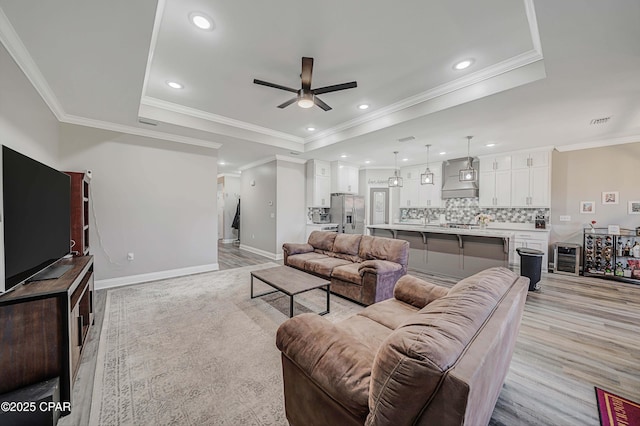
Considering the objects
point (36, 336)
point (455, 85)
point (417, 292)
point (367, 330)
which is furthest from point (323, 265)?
point (455, 85)

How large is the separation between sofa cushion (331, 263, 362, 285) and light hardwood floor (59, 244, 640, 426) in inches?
67.8

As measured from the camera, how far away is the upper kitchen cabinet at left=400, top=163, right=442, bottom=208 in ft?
23.2

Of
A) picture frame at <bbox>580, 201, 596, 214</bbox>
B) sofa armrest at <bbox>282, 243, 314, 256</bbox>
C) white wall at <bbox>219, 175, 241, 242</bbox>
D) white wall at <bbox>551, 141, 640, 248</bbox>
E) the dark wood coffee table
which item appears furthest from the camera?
white wall at <bbox>219, 175, 241, 242</bbox>

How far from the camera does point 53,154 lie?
11.0ft

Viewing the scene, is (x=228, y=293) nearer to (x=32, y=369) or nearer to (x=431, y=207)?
(x=32, y=369)

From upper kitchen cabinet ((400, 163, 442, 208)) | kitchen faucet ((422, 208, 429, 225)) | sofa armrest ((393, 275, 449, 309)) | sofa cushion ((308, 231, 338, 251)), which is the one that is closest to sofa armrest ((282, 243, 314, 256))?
sofa cushion ((308, 231, 338, 251))

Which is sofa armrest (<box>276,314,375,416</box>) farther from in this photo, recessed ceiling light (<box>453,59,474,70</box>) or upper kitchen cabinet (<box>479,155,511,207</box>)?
upper kitchen cabinet (<box>479,155,511,207</box>)

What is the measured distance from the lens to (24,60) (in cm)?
222

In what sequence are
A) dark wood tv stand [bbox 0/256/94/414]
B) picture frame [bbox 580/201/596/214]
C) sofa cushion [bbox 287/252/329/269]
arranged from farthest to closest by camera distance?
1. picture frame [bbox 580/201/596/214]
2. sofa cushion [bbox 287/252/329/269]
3. dark wood tv stand [bbox 0/256/94/414]

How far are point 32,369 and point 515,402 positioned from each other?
3.20 m

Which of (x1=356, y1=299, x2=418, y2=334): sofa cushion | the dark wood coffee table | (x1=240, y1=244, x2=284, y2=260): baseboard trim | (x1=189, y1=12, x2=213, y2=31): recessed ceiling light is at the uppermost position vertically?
(x1=189, y1=12, x2=213, y2=31): recessed ceiling light

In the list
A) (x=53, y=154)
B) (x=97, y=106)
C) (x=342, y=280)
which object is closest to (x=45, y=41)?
(x=97, y=106)

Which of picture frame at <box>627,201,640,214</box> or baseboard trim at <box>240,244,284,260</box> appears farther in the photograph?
baseboard trim at <box>240,244,284,260</box>

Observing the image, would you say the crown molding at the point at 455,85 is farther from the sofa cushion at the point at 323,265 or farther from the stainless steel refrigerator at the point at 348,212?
the stainless steel refrigerator at the point at 348,212
